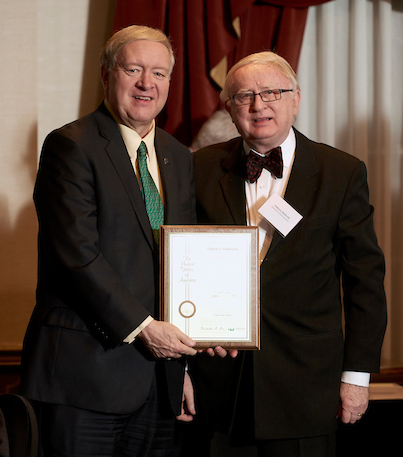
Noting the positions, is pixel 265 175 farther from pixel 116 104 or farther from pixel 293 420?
pixel 293 420

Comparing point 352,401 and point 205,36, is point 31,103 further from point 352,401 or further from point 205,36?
point 352,401

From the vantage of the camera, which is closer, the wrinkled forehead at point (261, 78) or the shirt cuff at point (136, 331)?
the shirt cuff at point (136, 331)

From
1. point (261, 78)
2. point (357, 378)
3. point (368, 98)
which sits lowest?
point (357, 378)

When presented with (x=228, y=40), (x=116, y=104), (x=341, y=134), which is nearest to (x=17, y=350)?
(x=116, y=104)

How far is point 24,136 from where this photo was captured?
9.22 ft

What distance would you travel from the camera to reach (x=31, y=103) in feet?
9.20

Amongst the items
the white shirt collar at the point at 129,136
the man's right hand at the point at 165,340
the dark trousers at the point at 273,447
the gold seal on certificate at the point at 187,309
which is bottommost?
the dark trousers at the point at 273,447

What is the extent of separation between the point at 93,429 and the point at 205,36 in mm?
2006

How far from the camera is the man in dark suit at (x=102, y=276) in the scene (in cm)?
155

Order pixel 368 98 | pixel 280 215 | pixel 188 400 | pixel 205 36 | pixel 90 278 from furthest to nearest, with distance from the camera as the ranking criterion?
pixel 368 98 < pixel 205 36 < pixel 188 400 < pixel 280 215 < pixel 90 278

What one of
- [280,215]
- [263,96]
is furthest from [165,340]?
[263,96]

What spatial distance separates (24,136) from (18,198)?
1.10ft

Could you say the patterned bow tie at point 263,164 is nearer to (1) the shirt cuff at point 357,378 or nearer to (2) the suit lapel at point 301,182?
(2) the suit lapel at point 301,182

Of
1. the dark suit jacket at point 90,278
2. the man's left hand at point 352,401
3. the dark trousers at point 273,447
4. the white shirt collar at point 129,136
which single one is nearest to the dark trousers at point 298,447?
the dark trousers at point 273,447
